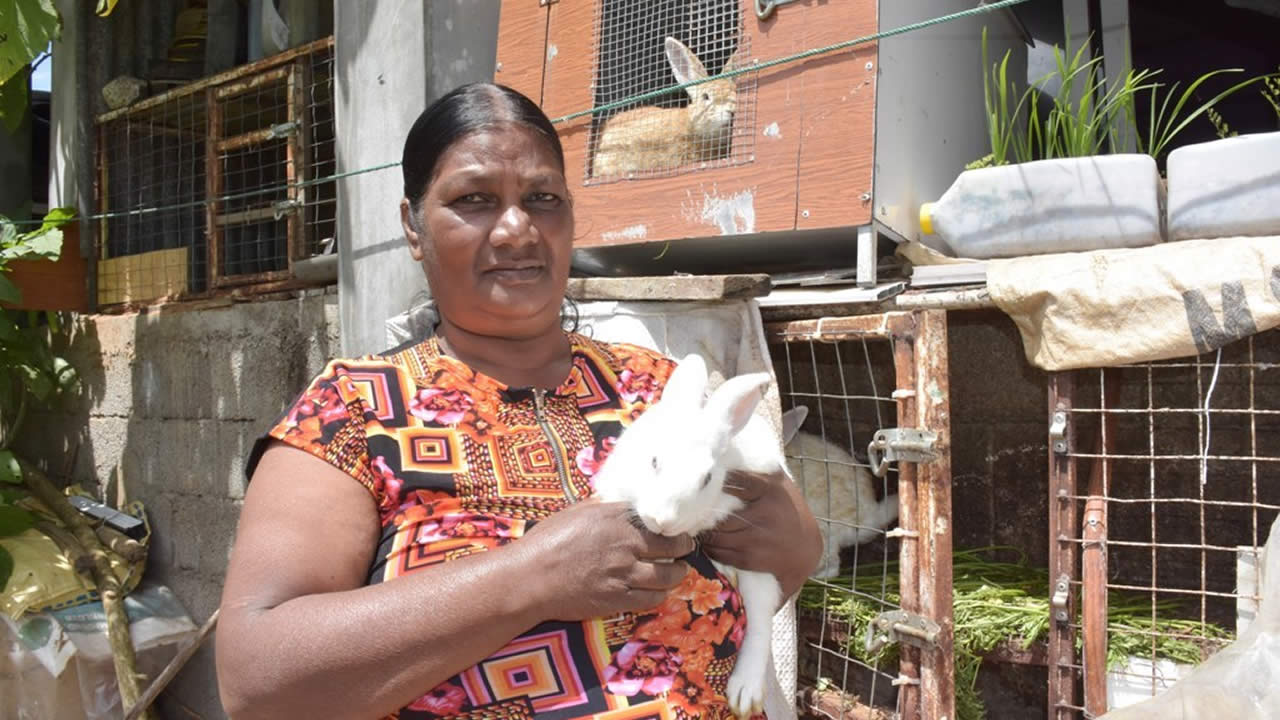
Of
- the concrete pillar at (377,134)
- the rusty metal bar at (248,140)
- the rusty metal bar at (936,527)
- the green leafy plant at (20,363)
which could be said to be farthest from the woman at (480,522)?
the green leafy plant at (20,363)

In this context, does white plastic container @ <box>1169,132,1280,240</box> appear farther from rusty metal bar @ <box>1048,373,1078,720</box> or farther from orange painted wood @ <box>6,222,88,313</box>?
orange painted wood @ <box>6,222,88,313</box>

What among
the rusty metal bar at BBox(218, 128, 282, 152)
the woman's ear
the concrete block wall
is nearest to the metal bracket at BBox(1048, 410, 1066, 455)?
the woman's ear

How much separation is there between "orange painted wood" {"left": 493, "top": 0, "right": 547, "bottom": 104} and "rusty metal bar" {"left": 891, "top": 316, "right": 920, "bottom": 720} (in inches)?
64.5

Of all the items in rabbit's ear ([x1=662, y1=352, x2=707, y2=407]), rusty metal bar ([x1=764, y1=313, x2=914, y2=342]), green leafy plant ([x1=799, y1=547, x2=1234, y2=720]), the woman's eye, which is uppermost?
the woman's eye

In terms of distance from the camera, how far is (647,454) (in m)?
1.51

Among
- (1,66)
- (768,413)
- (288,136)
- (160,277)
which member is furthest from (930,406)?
(160,277)

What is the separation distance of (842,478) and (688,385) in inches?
81.4

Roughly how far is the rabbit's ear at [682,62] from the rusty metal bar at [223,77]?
169 cm

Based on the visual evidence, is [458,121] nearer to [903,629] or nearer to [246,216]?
[903,629]

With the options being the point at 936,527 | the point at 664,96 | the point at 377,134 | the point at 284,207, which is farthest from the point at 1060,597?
the point at 284,207

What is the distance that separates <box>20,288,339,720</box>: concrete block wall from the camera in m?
4.14

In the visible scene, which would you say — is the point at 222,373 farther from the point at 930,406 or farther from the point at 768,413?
the point at 930,406

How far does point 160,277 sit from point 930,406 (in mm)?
4033

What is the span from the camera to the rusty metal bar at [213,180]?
4.46 meters
